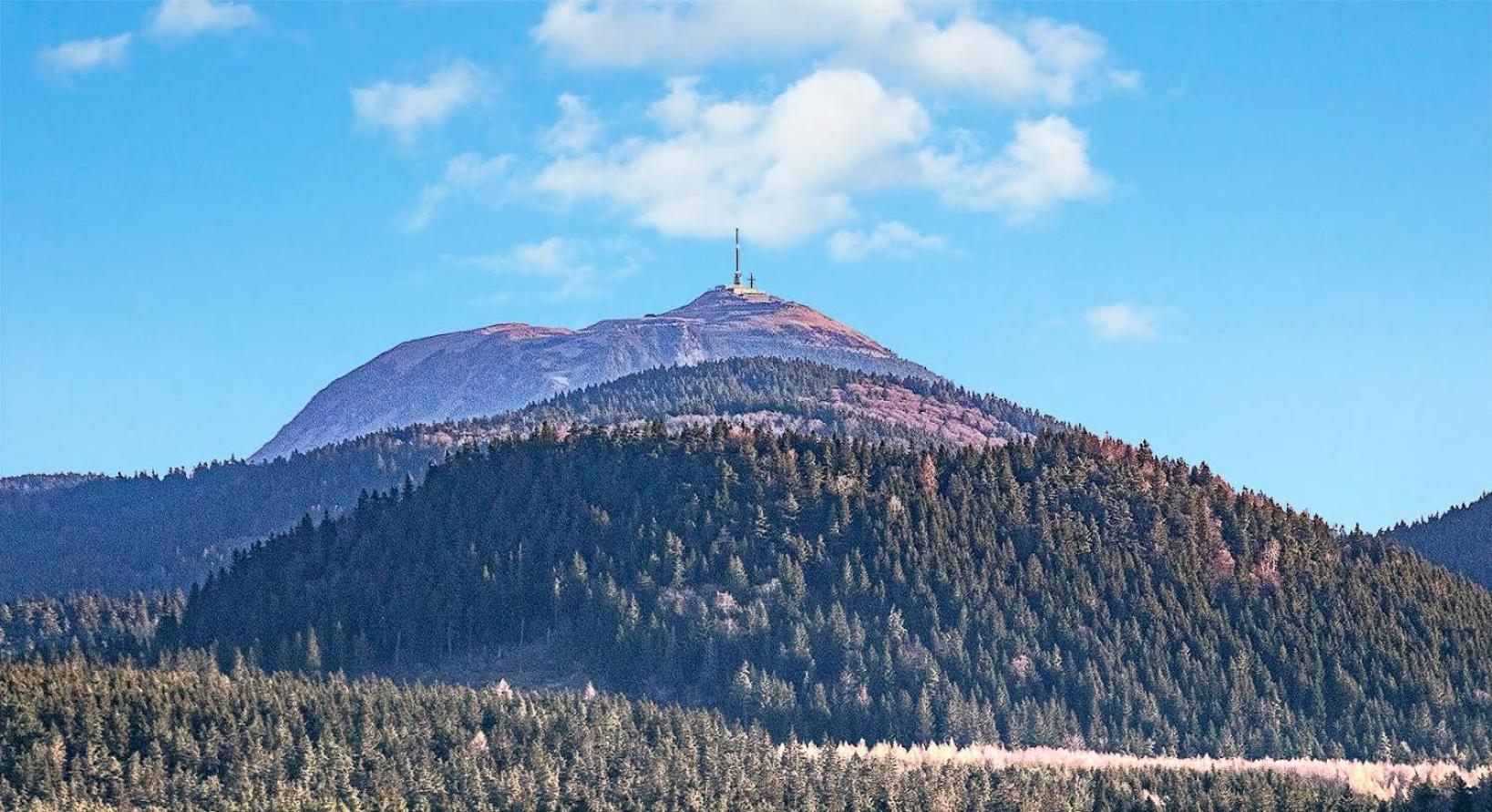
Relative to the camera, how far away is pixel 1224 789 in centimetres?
19988

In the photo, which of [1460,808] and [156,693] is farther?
[156,693]

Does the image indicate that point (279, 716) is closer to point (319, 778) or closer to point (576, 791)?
point (319, 778)

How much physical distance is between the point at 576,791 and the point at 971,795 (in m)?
31.9

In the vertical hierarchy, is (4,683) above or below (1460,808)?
above

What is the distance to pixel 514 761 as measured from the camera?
644 ft

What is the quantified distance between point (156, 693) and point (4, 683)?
1246cm

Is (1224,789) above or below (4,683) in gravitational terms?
below

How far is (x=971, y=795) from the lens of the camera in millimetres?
195250

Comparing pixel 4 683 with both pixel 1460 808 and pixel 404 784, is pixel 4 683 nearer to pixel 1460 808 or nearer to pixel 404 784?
pixel 404 784

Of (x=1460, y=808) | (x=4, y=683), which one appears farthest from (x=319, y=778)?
(x=1460, y=808)

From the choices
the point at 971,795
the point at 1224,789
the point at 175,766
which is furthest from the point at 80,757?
the point at 1224,789

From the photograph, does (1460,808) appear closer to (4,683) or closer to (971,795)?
(971,795)

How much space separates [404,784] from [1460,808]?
81.6m

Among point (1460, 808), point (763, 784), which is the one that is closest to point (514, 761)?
point (763, 784)
